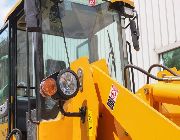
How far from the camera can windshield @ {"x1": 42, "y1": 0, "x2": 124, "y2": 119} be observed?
11.7 ft

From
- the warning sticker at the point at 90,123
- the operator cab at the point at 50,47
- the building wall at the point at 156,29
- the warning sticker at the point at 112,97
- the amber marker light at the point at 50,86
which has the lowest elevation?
the warning sticker at the point at 90,123

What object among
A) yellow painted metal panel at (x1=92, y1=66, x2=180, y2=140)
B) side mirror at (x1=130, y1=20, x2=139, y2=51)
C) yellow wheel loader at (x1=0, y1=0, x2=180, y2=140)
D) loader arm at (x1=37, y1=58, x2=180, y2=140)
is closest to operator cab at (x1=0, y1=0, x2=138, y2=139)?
yellow wheel loader at (x1=0, y1=0, x2=180, y2=140)

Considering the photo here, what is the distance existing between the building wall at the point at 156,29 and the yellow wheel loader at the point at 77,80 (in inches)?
169

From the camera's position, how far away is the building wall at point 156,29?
28.3 feet

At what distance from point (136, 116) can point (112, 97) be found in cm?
28

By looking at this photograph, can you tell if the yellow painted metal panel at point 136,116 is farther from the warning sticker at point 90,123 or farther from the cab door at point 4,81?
the cab door at point 4,81

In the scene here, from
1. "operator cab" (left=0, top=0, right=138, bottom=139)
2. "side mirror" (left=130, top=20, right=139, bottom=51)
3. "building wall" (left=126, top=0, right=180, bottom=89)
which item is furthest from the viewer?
"building wall" (left=126, top=0, right=180, bottom=89)

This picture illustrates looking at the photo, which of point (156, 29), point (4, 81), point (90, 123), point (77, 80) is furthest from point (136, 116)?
point (156, 29)

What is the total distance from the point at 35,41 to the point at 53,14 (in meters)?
0.35

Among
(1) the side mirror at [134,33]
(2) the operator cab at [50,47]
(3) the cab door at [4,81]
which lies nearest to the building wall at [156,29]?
(1) the side mirror at [134,33]

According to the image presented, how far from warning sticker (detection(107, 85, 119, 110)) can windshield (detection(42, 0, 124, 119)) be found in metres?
0.88

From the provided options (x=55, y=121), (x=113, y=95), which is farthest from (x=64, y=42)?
(x=113, y=95)

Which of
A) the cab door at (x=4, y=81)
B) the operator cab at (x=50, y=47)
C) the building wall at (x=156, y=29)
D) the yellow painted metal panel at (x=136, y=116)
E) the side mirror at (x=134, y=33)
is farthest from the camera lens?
the building wall at (x=156, y=29)

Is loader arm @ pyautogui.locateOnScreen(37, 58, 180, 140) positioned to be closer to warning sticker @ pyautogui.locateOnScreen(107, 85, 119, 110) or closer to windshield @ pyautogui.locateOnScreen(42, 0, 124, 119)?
warning sticker @ pyautogui.locateOnScreen(107, 85, 119, 110)
